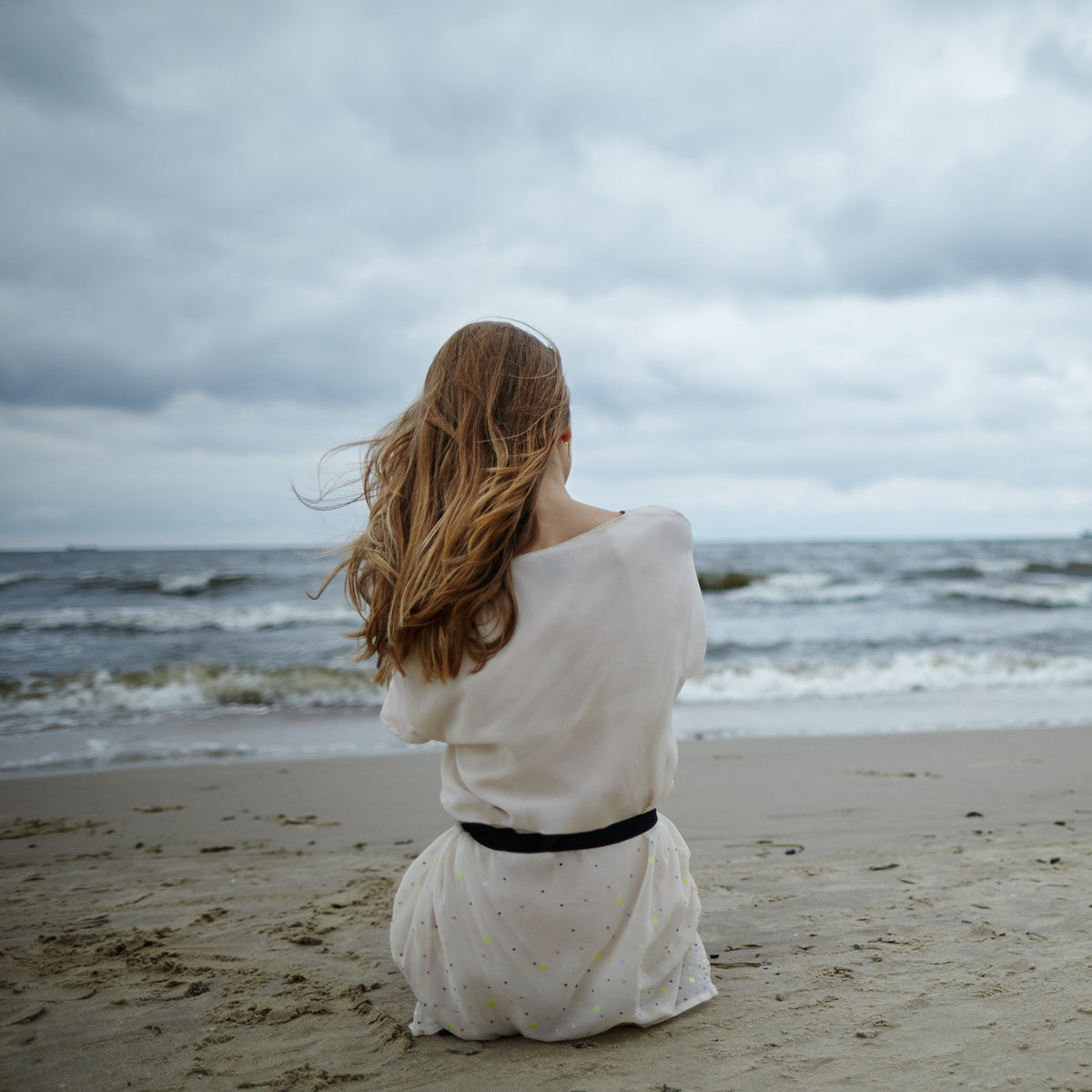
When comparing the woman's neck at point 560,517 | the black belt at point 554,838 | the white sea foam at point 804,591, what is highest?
the woman's neck at point 560,517

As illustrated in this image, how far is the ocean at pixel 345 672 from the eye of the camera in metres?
6.77

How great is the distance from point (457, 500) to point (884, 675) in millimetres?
8821

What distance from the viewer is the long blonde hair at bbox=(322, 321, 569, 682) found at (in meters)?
1.76

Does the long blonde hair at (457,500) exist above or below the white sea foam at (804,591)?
above

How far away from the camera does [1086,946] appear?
2.53m

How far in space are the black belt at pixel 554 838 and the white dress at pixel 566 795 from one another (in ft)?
0.06

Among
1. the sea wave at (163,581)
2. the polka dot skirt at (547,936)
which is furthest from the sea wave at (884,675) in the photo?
the sea wave at (163,581)

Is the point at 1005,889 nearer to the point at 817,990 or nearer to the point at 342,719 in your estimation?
the point at 817,990

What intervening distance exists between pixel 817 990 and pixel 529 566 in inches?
61.9

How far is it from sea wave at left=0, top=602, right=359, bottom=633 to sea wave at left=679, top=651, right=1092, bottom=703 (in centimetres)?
730

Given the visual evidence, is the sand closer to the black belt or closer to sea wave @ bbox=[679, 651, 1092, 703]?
the black belt

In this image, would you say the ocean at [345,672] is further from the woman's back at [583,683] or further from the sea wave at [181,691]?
the woman's back at [583,683]

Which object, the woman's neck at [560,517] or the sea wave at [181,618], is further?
the sea wave at [181,618]

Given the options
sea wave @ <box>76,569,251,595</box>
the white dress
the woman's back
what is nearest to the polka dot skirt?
the white dress
